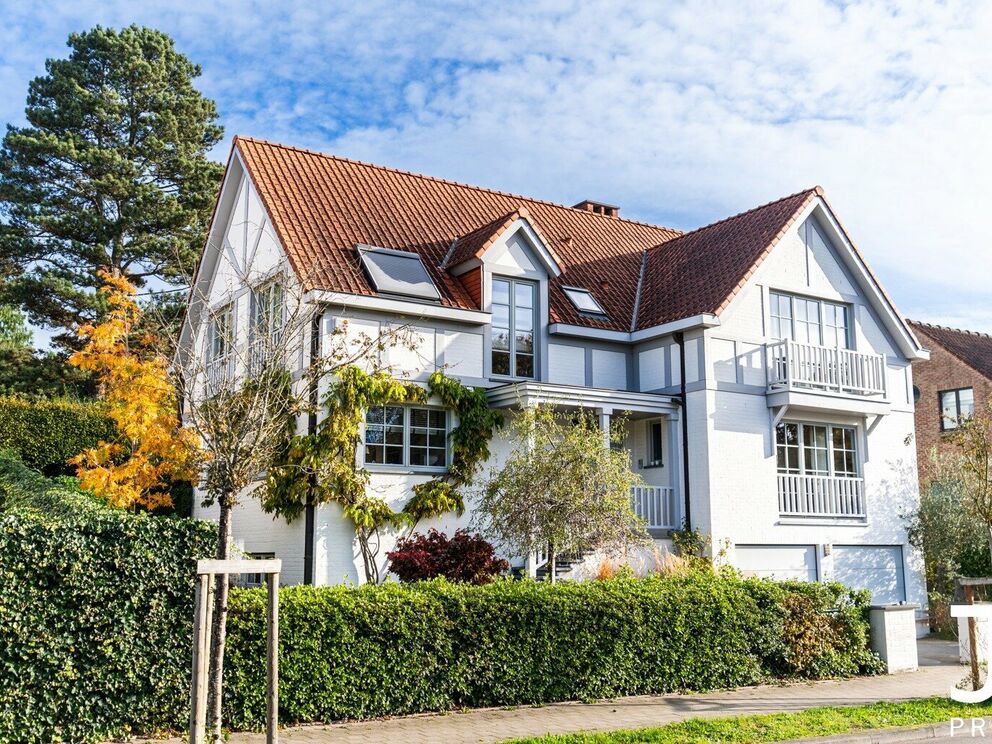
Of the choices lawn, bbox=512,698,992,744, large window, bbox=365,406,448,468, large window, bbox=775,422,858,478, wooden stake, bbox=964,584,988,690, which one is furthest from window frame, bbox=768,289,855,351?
lawn, bbox=512,698,992,744

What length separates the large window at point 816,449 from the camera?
21.9 meters

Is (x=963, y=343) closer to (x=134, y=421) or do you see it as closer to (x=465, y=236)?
(x=465, y=236)

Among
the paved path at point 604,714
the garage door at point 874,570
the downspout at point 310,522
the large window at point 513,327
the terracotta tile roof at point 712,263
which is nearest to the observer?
the paved path at point 604,714

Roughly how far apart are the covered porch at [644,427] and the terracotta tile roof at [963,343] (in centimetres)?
1705

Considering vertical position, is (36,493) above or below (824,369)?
below

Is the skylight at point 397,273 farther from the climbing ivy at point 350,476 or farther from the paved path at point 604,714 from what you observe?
the paved path at point 604,714

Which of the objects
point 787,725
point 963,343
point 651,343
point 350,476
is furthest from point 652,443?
point 963,343

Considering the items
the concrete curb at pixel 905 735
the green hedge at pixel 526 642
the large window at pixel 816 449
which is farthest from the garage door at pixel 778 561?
the concrete curb at pixel 905 735

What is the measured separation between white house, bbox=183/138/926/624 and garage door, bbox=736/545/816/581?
4cm

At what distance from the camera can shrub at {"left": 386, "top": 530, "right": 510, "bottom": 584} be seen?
52.4ft

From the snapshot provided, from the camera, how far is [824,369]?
21.8m

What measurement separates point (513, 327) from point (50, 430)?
40.8ft

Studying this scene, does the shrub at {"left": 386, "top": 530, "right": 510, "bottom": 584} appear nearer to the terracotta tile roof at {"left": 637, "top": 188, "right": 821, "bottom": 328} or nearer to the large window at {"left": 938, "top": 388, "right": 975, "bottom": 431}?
the terracotta tile roof at {"left": 637, "top": 188, "right": 821, "bottom": 328}

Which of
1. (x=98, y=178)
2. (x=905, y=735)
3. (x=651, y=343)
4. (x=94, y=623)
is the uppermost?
(x=98, y=178)
